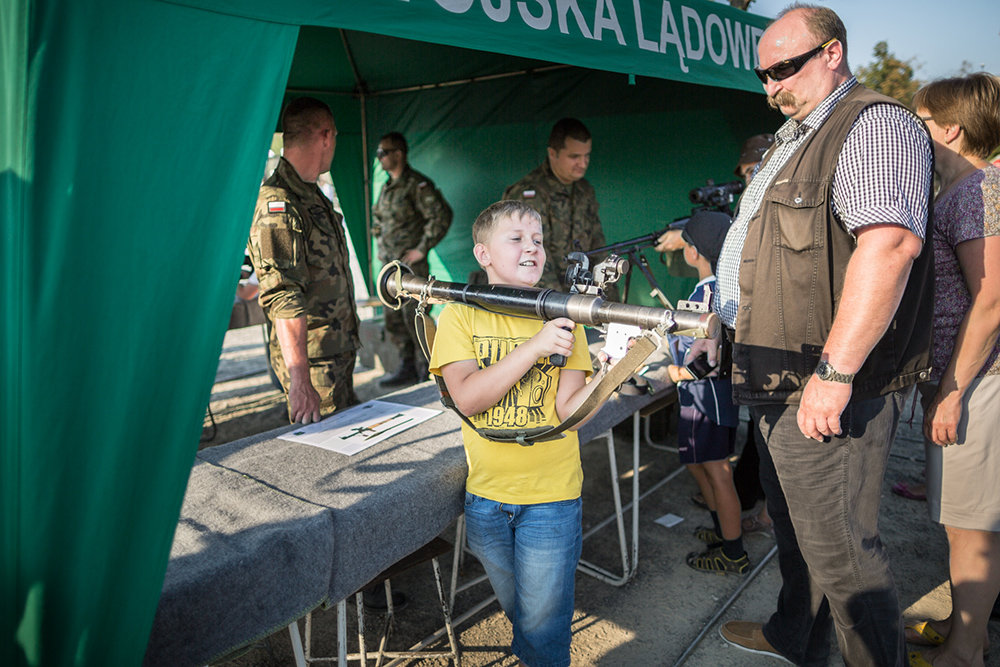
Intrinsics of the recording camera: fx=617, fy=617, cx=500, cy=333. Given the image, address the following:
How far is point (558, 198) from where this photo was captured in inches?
175

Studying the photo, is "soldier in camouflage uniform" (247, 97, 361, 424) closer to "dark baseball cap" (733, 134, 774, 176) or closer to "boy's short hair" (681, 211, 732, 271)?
"boy's short hair" (681, 211, 732, 271)

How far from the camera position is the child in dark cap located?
2771mm

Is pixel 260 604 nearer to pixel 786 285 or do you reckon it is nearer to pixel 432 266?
Answer: pixel 786 285

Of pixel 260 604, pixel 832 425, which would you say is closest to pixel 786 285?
pixel 832 425

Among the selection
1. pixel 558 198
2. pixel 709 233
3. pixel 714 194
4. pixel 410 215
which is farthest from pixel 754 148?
pixel 410 215

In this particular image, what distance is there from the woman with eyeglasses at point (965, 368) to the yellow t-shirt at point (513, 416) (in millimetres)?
1248

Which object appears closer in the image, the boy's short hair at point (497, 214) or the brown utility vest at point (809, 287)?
the brown utility vest at point (809, 287)

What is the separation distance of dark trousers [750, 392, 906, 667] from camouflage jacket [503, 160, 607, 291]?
2.75 meters

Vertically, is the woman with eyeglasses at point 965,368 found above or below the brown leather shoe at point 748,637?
above

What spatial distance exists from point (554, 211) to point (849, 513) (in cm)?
312

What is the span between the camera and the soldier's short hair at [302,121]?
2691 mm

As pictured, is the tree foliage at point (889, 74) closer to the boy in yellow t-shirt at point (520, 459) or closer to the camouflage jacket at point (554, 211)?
the camouflage jacket at point (554, 211)

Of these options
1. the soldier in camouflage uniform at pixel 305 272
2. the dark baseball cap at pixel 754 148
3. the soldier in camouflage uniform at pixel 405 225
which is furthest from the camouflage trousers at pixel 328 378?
the soldier in camouflage uniform at pixel 405 225

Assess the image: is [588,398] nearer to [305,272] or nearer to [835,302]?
[835,302]
